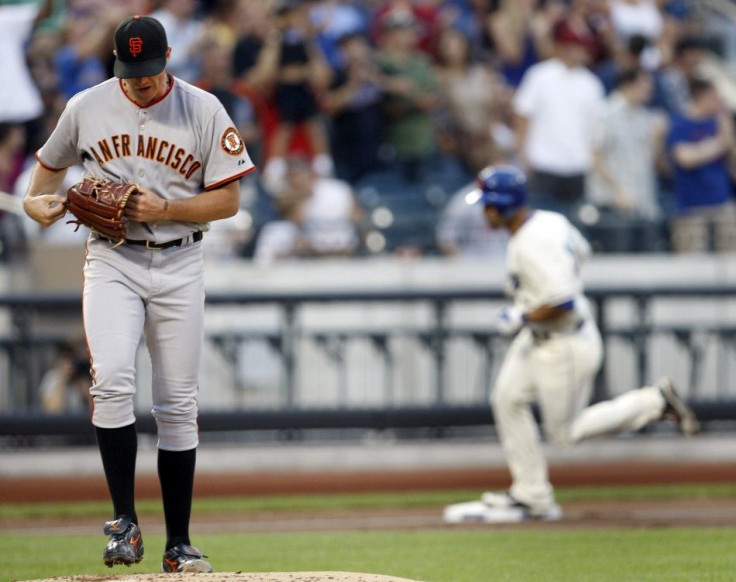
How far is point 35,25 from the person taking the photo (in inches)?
490

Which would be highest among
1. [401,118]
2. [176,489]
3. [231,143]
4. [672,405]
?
[401,118]

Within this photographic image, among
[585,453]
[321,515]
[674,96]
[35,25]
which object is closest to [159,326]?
[321,515]

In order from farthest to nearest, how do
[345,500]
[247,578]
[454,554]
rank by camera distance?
[345,500]
[454,554]
[247,578]

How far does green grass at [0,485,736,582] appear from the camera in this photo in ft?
21.1

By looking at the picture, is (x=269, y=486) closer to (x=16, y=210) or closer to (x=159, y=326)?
(x=16, y=210)

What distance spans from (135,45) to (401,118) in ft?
25.7

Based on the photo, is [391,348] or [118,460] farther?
[391,348]

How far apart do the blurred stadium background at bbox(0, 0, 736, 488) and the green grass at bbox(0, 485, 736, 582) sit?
272 centimetres

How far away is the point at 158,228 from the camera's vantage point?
5.66m

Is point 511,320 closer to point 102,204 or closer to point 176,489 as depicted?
point 176,489

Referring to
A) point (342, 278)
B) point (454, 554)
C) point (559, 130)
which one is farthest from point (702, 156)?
point (454, 554)

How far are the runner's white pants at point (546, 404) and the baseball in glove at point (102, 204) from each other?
3.93 metres

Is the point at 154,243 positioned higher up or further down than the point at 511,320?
higher up

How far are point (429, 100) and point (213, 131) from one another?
772 centimetres
